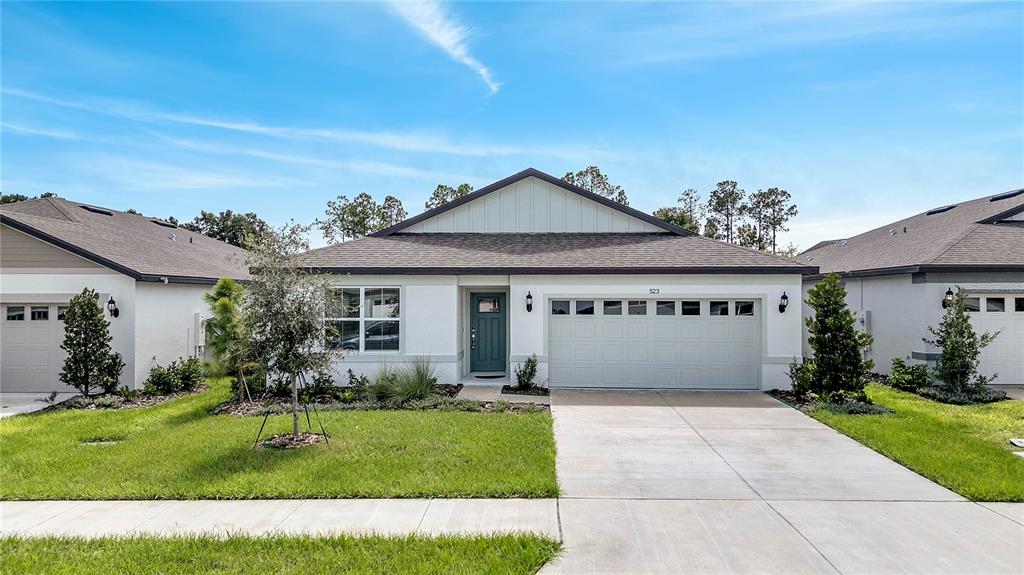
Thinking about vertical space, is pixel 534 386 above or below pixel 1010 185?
below

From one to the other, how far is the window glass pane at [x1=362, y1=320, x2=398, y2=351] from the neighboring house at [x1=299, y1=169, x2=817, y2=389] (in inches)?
0.9

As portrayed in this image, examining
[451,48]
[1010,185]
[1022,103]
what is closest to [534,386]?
[451,48]

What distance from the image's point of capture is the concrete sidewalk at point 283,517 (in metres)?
4.82

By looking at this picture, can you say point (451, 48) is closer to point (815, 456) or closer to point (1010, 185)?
point (815, 456)

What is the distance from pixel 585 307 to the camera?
40.0 ft

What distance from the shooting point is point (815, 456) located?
7.09 metres

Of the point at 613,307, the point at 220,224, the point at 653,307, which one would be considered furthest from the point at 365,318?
the point at 220,224

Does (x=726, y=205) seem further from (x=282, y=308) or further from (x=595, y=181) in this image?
(x=282, y=308)

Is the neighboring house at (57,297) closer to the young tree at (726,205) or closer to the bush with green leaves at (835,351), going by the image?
the bush with green leaves at (835,351)

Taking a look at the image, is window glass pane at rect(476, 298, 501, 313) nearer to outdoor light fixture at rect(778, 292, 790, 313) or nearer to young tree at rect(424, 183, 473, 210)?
outdoor light fixture at rect(778, 292, 790, 313)

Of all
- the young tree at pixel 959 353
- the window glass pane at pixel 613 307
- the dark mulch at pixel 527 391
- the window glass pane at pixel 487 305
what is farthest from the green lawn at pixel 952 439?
the window glass pane at pixel 487 305

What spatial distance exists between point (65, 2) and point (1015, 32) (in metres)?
17.0

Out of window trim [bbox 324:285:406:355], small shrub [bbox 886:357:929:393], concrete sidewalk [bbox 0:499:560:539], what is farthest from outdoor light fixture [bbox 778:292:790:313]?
window trim [bbox 324:285:406:355]

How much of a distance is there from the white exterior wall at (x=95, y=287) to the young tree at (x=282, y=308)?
6211 millimetres
